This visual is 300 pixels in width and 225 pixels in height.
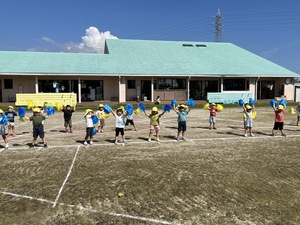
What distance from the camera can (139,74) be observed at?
90.3ft

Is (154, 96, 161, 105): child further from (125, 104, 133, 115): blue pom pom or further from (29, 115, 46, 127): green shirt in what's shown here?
(29, 115, 46, 127): green shirt

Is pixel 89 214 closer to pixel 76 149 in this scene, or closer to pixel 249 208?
pixel 249 208

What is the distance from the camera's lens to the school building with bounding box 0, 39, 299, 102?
2720 cm

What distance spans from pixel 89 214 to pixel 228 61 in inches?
1204

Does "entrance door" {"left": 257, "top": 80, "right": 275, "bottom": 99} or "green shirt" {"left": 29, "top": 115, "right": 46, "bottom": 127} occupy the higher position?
"entrance door" {"left": 257, "top": 80, "right": 275, "bottom": 99}

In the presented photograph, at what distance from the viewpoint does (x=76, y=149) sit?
9664 millimetres

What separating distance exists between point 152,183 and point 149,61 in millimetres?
25349

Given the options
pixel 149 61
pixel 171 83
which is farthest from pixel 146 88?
pixel 149 61

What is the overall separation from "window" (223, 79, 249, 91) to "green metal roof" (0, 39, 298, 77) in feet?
4.68

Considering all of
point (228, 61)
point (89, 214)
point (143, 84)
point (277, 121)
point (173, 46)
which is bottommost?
point (89, 214)

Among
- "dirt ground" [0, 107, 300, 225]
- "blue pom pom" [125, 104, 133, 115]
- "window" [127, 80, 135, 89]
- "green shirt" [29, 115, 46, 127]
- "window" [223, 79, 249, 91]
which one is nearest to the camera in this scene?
"dirt ground" [0, 107, 300, 225]

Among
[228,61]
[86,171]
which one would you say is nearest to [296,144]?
[86,171]

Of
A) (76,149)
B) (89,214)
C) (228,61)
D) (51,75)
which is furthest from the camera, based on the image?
(228,61)

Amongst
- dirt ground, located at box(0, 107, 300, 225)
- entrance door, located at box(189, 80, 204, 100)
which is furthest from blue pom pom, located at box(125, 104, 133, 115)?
entrance door, located at box(189, 80, 204, 100)
